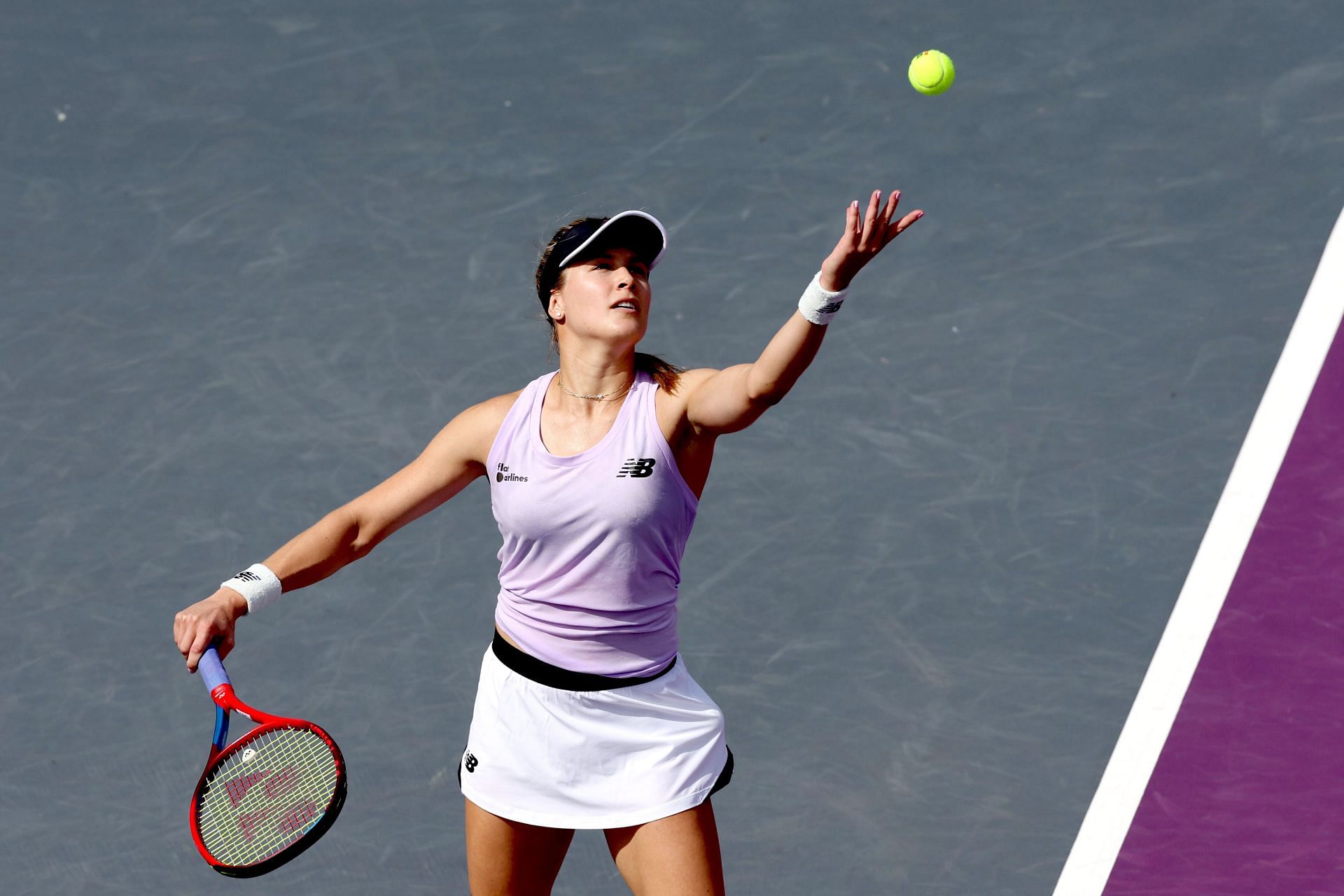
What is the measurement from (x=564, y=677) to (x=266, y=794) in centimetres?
90

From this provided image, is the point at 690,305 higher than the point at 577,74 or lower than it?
lower

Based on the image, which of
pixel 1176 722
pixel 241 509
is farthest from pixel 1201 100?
pixel 241 509

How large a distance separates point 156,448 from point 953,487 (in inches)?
125


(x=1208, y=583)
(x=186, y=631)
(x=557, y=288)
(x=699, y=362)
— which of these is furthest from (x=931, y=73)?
(x=186, y=631)

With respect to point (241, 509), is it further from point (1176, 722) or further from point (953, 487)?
point (1176, 722)

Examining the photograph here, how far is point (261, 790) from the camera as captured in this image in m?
5.09

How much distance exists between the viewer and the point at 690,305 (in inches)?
316

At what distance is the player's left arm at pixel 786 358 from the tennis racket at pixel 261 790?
1297 millimetres

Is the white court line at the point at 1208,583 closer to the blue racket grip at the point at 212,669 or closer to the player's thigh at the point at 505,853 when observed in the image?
the player's thigh at the point at 505,853

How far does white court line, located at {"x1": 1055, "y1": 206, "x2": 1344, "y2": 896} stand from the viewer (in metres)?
6.19

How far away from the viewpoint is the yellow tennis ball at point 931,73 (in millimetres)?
6996

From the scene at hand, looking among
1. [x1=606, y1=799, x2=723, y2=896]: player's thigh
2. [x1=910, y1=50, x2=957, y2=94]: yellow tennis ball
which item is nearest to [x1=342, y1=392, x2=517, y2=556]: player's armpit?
[x1=606, y1=799, x2=723, y2=896]: player's thigh

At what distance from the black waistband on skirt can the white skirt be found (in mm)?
11

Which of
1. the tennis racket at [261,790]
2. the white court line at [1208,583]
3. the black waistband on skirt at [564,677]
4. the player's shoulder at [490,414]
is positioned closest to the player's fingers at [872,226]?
the player's shoulder at [490,414]
